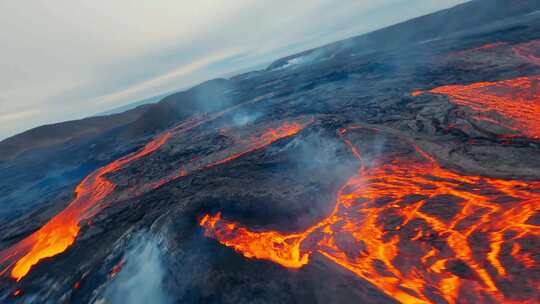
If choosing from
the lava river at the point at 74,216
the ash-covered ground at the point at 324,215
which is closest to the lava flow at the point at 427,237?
the ash-covered ground at the point at 324,215

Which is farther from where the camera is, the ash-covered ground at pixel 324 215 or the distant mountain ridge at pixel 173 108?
the distant mountain ridge at pixel 173 108

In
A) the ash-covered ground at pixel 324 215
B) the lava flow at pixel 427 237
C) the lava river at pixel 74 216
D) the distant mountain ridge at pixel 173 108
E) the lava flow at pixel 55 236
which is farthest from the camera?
the distant mountain ridge at pixel 173 108

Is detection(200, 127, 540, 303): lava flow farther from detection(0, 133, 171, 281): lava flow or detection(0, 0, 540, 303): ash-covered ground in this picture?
detection(0, 133, 171, 281): lava flow

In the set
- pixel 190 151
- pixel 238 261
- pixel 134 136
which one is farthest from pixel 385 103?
pixel 134 136

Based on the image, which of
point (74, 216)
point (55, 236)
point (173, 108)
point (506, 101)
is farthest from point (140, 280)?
point (173, 108)

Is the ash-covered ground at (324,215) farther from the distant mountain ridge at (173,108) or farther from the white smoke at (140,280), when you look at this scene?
the distant mountain ridge at (173,108)

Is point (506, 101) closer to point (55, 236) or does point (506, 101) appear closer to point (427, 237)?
point (427, 237)

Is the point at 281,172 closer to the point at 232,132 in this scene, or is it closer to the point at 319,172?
the point at 319,172

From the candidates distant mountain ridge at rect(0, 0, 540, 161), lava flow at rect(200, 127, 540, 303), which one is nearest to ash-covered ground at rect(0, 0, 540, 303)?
lava flow at rect(200, 127, 540, 303)
